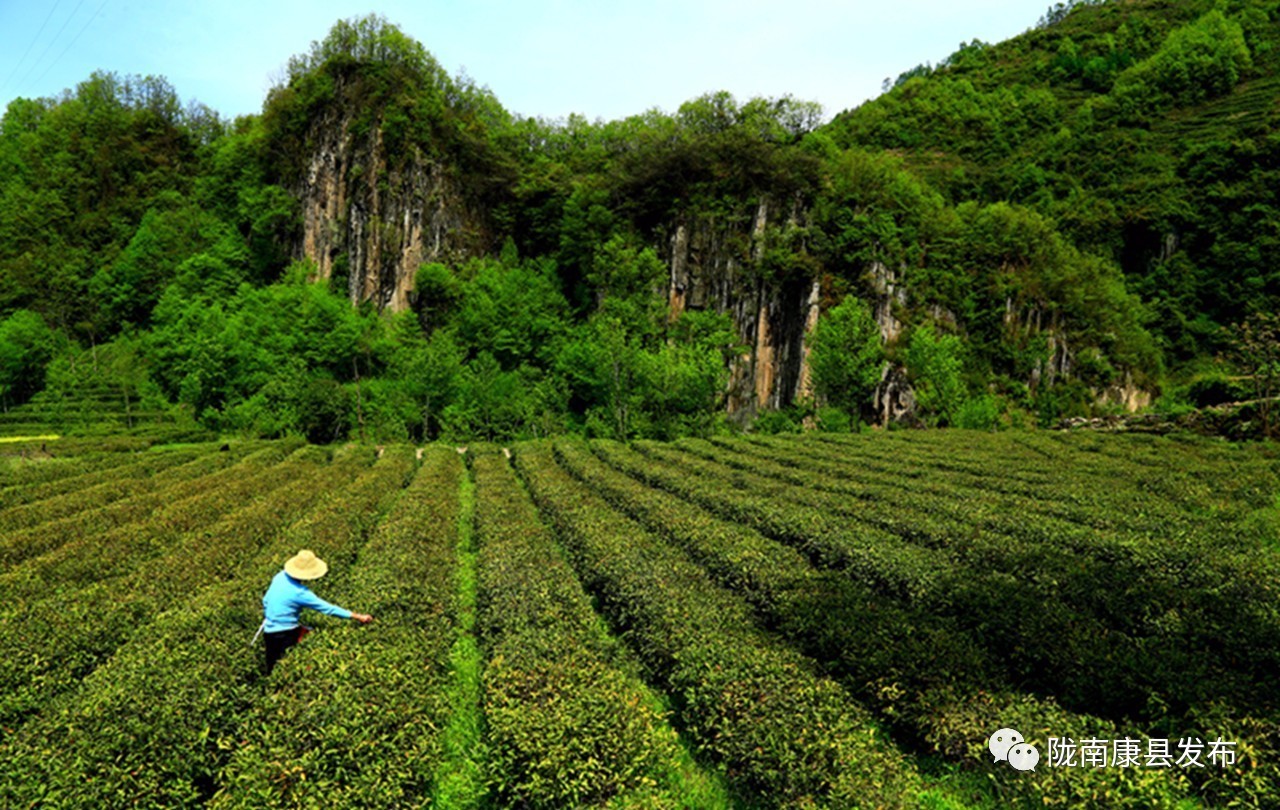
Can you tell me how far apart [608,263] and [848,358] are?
86.5 feet

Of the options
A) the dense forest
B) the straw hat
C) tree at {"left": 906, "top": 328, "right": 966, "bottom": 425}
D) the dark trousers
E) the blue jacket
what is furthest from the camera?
the dense forest

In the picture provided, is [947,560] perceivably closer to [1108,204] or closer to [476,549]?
[476,549]

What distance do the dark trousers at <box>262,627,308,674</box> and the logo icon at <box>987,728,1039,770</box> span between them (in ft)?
25.6

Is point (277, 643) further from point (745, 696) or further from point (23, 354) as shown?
point (23, 354)

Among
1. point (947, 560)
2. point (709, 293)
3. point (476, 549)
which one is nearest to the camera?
point (947, 560)

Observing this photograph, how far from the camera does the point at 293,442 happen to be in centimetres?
3697

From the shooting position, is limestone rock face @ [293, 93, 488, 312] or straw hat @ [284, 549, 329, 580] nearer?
straw hat @ [284, 549, 329, 580]

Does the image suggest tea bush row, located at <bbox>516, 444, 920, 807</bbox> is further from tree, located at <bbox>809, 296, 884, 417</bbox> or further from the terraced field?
tree, located at <bbox>809, 296, 884, 417</bbox>

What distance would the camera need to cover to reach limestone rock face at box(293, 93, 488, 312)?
202 ft

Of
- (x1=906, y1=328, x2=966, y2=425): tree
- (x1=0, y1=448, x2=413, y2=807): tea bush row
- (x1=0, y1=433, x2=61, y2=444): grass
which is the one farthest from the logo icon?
(x1=0, y1=433, x2=61, y2=444): grass

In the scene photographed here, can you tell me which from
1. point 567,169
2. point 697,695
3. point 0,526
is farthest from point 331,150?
point 697,695

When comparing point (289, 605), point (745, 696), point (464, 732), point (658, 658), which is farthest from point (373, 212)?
point (745, 696)

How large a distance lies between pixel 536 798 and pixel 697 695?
7.47 feet

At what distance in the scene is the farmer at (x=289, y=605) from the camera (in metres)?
7.28
